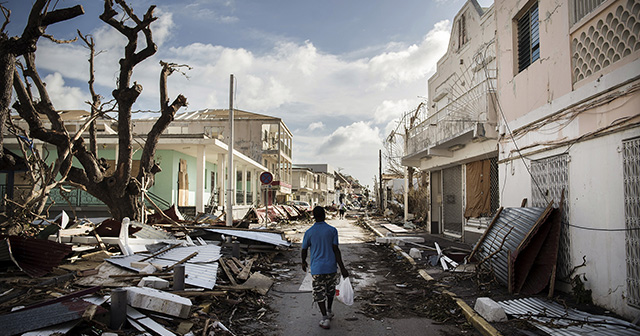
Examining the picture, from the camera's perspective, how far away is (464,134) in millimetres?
13320

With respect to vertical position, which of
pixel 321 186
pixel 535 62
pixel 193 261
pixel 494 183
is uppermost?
pixel 535 62

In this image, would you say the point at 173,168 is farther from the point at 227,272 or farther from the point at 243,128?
the point at 243,128

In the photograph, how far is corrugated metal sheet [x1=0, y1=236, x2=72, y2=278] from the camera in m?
6.84

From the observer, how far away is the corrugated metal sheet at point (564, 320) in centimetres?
484

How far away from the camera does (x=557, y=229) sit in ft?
23.3

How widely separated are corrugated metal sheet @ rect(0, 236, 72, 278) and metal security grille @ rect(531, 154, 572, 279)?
28.9 feet

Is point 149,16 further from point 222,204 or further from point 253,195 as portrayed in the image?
point 253,195

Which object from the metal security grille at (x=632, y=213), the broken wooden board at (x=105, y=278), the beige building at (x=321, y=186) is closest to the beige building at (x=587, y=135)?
the metal security grille at (x=632, y=213)

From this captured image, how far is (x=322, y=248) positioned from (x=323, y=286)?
1.77 ft

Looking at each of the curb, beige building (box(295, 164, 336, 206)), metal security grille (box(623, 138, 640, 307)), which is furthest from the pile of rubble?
beige building (box(295, 164, 336, 206))

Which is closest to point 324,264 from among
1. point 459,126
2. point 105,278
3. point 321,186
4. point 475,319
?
point 475,319

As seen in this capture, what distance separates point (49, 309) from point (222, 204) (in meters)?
20.4

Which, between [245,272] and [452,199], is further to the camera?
[452,199]

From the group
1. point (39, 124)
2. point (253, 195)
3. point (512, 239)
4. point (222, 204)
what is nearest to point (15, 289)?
point (39, 124)
